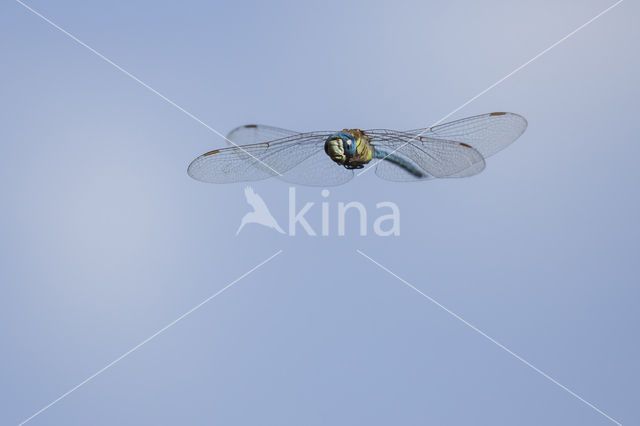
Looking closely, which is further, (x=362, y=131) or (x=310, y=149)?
(x=310, y=149)

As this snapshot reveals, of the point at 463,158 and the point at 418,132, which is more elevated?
the point at 418,132

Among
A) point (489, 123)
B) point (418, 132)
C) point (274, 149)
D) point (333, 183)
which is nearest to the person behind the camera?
point (489, 123)

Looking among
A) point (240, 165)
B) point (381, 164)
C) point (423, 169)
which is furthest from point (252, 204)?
point (423, 169)

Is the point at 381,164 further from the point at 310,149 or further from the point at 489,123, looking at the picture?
the point at 489,123

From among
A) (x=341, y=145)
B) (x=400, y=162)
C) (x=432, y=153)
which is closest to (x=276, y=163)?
(x=341, y=145)

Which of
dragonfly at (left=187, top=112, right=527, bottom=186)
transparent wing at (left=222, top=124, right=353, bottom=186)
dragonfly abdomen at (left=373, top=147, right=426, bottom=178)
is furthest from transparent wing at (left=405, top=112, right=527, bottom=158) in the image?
transparent wing at (left=222, top=124, right=353, bottom=186)

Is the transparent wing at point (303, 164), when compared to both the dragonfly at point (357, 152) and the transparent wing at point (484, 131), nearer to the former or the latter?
the dragonfly at point (357, 152)

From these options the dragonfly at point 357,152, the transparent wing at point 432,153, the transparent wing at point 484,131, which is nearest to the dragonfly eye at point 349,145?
the dragonfly at point 357,152

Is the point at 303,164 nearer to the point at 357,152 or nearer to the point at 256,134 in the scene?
the point at 256,134
